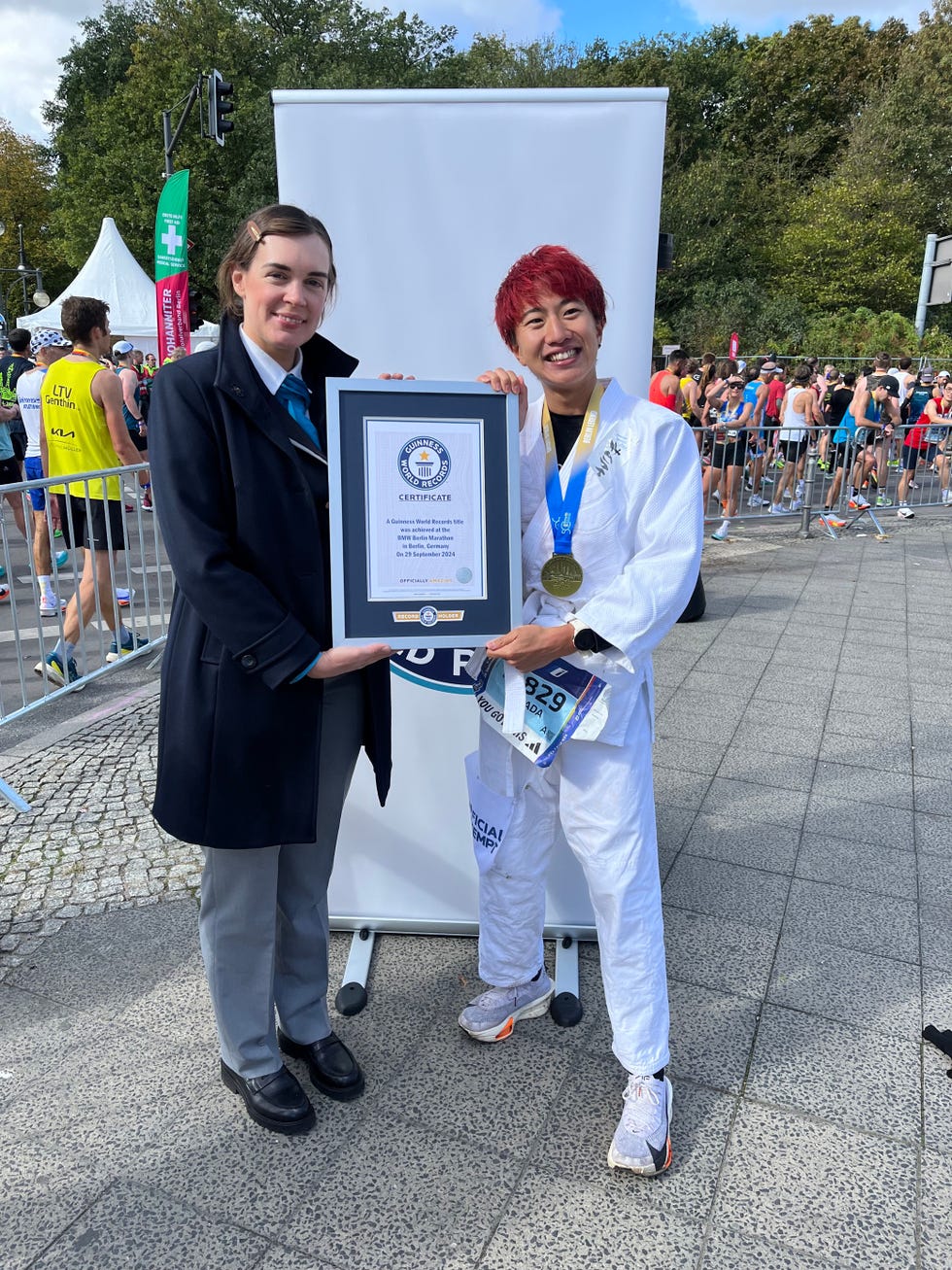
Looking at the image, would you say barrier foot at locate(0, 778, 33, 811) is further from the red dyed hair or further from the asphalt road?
the red dyed hair

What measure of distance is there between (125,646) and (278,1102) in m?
4.15

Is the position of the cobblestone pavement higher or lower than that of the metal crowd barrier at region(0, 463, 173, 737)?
lower

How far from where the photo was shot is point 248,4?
37.6m

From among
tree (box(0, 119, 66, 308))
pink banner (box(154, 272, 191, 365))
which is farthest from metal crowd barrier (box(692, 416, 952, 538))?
tree (box(0, 119, 66, 308))

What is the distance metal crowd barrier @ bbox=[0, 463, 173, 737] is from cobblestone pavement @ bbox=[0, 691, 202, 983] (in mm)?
259

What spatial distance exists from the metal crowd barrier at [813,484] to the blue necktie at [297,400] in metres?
8.47

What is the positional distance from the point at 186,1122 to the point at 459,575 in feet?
4.94

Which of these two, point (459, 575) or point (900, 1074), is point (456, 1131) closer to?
point (900, 1074)

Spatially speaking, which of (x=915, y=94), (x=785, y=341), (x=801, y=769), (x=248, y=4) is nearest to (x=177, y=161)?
(x=248, y=4)

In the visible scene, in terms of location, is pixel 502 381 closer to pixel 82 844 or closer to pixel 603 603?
pixel 603 603

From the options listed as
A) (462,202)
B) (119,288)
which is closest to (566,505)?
(462,202)

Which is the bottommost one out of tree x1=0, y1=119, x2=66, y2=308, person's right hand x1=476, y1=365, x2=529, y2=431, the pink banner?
person's right hand x1=476, y1=365, x2=529, y2=431

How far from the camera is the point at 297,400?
1980 mm

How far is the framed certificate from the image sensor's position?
1816 millimetres
